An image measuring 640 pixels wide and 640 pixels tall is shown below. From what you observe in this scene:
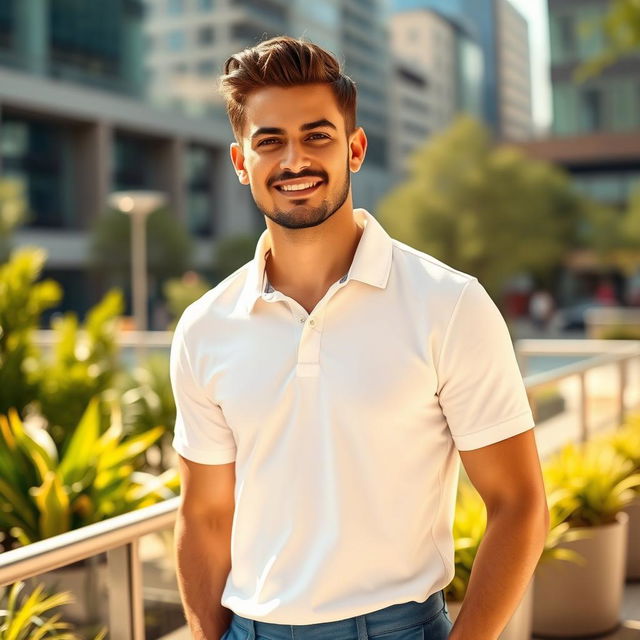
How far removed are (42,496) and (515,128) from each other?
179 metres

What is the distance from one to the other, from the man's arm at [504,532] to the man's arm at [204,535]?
0.58 metres

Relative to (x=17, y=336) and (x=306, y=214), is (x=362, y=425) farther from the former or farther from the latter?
(x=17, y=336)

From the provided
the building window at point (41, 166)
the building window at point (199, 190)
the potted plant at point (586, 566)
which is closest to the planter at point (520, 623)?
the potted plant at point (586, 566)

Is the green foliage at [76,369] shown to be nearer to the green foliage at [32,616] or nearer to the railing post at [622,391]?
the railing post at [622,391]

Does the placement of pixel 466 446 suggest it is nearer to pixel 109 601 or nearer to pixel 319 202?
pixel 319 202

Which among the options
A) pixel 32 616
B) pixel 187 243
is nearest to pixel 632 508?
pixel 32 616

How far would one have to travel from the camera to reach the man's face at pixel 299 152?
2.15 m

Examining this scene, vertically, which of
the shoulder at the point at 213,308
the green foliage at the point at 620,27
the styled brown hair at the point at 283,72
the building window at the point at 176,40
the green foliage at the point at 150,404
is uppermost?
the building window at the point at 176,40

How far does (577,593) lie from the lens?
15.7 ft

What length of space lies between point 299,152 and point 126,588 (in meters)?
1.50

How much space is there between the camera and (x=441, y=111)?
430ft

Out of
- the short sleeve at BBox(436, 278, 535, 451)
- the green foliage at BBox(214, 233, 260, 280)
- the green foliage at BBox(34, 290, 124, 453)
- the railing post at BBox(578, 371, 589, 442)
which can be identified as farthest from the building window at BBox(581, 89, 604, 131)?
the short sleeve at BBox(436, 278, 535, 451)

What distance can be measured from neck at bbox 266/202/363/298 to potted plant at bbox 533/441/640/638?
283 cm

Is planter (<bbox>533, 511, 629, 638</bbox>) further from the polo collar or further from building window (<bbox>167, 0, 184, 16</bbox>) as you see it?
building window (<bbox>167, 0, 184, 16</bbox>)
